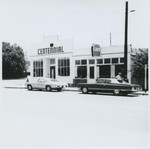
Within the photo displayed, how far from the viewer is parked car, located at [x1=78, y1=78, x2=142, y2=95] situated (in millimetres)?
16830

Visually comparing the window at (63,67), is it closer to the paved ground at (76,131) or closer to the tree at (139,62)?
the tree at (139,62)

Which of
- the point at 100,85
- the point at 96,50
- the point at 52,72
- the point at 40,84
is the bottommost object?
the point at 40,84

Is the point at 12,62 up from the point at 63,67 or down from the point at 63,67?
up

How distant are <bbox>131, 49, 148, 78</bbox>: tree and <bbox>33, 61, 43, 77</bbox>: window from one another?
1190cm

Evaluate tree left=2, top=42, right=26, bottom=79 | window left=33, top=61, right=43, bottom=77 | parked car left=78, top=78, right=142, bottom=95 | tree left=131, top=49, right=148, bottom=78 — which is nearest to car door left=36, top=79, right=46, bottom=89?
parked car left=78, top=78, right=142, bottom=95

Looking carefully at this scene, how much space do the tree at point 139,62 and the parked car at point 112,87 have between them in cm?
340

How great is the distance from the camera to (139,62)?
67.0ft

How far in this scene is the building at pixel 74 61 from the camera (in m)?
23.2

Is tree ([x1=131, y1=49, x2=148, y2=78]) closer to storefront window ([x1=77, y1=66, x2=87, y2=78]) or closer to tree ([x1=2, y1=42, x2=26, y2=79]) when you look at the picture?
storefront window ([x1=77, y1=66, x2=87, y2=78])

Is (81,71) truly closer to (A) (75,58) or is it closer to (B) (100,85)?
(A) (75,58)

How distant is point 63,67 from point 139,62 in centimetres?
909

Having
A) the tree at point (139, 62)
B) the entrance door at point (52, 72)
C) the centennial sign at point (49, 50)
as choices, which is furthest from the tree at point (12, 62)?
the tree at point (139, 62)

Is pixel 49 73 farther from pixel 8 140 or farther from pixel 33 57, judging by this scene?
pixel 8 140

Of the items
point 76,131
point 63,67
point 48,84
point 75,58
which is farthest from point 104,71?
point 76,131
